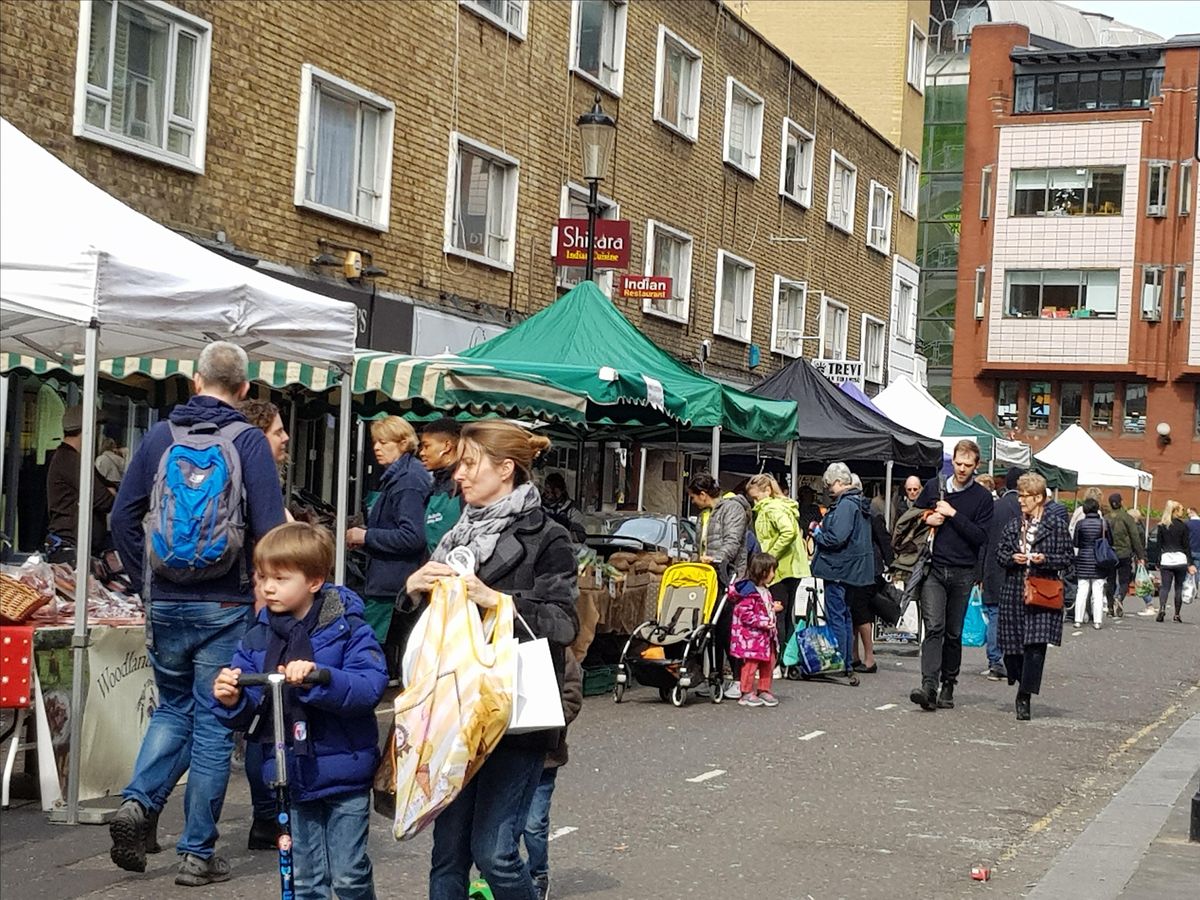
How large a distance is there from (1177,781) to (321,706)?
6.69 meters

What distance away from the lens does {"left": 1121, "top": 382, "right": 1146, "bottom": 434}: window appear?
5800 centimetres

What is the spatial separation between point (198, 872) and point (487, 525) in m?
2.32

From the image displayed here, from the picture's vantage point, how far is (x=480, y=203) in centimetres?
2288

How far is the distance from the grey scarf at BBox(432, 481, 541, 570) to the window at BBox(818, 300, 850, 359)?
1264 inches

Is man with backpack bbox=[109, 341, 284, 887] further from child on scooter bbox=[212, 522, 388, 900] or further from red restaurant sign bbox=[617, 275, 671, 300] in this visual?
red restaurant sign bbox=[617, 275, 671, 300]

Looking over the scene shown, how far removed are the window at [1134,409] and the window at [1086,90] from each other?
30.8ft

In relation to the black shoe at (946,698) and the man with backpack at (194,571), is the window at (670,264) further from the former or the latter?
the man with backpack at (194,571)

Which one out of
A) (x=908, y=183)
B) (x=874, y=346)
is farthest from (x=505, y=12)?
(x=908, y=183)

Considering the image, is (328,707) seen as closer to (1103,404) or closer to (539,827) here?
(539,827)

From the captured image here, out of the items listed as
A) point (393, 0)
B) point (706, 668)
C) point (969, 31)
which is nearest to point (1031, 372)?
point (969, 31)

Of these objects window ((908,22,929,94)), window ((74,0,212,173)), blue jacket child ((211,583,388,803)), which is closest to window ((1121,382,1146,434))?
window ((908,22,929,94))

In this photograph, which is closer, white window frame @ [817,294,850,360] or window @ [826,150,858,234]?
white window frame @ [817,294,850,360]

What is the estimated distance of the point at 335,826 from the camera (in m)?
4.84

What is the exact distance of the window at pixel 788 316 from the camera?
34.5 meters
